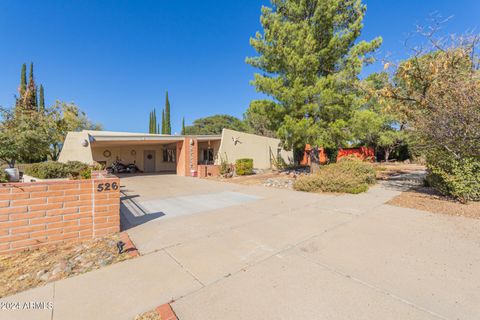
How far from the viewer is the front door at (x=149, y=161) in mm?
18453

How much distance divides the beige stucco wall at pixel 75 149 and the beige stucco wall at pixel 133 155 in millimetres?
4386

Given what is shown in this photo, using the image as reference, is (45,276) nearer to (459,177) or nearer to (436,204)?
(436,204)

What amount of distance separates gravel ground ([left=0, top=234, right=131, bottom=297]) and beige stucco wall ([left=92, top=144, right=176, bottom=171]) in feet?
48.1

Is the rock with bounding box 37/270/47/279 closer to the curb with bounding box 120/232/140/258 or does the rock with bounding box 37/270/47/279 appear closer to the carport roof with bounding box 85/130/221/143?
the curb with bounding box 120/232/140/258

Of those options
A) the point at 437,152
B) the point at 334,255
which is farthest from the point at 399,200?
the point at 334,255

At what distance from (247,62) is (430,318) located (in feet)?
38.6

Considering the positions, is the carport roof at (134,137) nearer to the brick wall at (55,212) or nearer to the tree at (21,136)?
the tree at (21,136)

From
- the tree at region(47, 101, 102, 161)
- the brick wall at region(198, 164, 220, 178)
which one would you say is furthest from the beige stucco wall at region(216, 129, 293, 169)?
the tree at region(47, 101, 102, 161)

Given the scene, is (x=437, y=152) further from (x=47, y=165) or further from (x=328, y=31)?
(x=47, y=165)

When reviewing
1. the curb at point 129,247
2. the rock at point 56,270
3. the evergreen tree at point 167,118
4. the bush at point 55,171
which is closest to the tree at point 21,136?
the bush at point 55,171

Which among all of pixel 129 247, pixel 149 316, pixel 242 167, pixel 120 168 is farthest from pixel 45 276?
pixel 120 168

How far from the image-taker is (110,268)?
2.58m

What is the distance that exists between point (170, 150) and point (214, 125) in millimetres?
24080

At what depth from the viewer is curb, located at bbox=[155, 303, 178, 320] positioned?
1.77 meters
